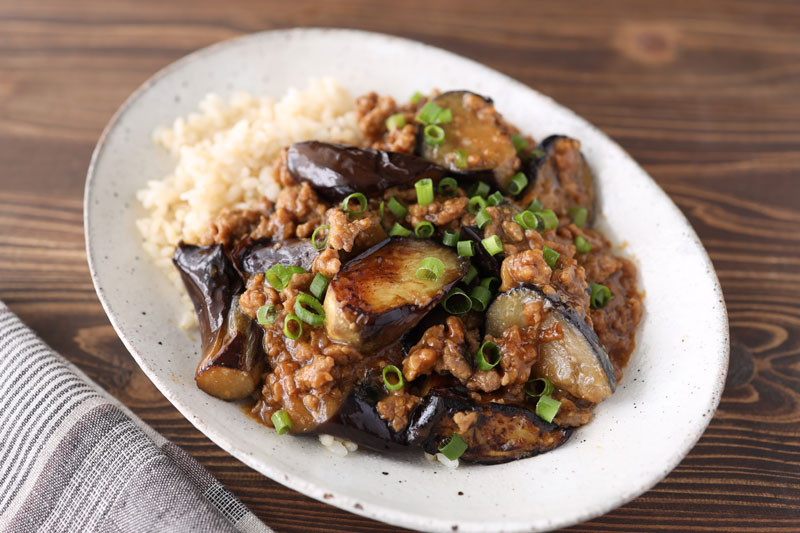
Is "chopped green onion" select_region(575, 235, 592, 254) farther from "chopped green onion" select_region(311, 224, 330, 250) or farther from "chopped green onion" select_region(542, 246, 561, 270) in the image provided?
"chopped green onion" select_region(311, 224, 330, 250)

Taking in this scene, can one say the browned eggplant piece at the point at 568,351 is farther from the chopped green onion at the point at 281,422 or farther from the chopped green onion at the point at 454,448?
the chopped green onion at the point at 281,422

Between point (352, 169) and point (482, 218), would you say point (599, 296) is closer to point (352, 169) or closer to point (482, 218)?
point (482, 218)

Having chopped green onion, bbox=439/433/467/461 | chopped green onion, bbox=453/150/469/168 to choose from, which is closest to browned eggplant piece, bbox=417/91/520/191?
chopped green onion, bbox=453/150/469/168

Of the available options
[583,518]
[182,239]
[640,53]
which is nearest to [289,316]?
[182,239]

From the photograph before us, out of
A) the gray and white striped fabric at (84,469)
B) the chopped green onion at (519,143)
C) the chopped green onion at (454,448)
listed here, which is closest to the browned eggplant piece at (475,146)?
the chopped green onion at (519,143)

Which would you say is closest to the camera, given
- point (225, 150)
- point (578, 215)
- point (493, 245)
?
point (493, 245)

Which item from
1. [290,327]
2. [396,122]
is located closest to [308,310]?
[290,327]
